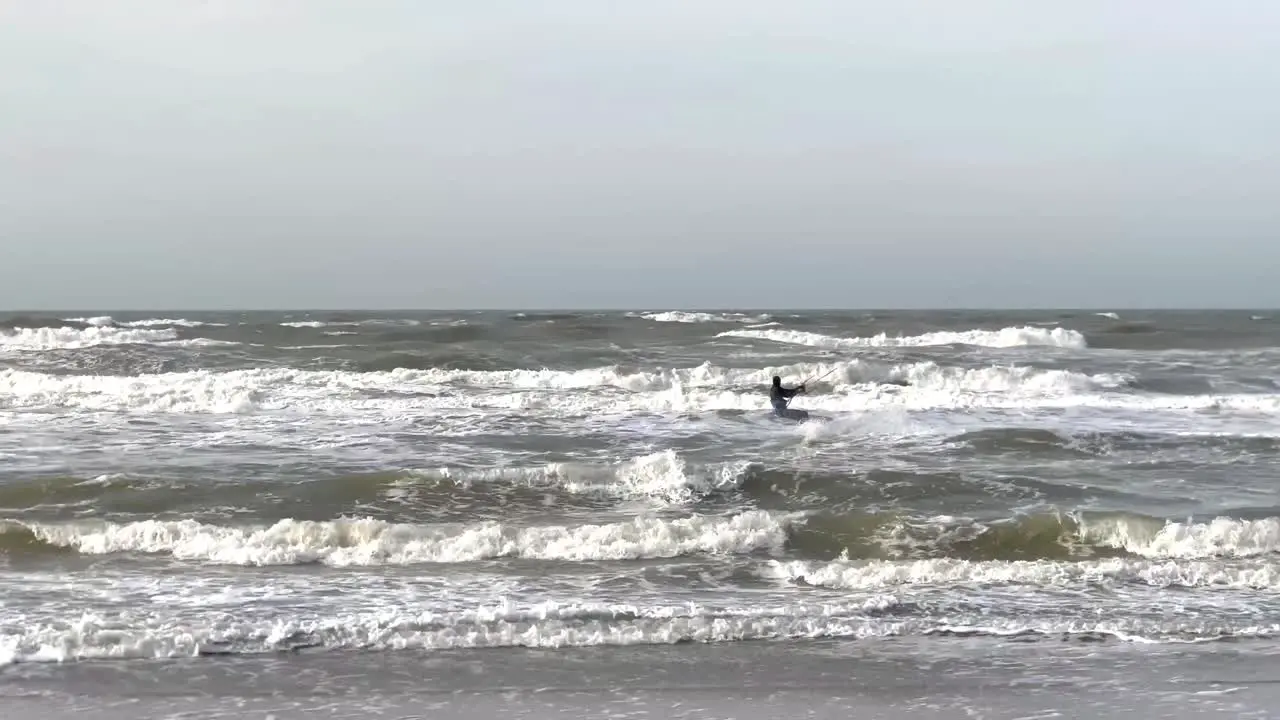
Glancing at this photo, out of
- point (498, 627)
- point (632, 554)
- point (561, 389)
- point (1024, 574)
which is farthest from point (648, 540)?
point (561, 389)

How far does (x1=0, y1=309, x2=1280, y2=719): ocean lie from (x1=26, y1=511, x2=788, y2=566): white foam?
1.3 inches

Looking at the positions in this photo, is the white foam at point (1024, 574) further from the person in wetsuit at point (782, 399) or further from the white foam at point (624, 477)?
the person in wetsuit at point (782, 399)

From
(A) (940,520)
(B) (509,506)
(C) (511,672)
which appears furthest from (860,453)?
(C) (511,672)

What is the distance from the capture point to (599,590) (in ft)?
24.6

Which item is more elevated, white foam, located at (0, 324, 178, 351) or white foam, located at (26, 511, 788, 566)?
white foam, located at (0, 324, 178, 351)

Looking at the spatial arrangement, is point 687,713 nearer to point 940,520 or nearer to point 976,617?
point 976,617

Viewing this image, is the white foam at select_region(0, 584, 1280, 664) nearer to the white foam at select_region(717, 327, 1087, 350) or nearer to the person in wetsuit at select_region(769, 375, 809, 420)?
the person in wetsuit at select_region(769, 375, 809, 420)

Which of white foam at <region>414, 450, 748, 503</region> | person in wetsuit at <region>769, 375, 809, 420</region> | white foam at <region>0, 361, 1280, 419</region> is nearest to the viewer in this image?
white foam at <region>414, 450, 748, 503</region>

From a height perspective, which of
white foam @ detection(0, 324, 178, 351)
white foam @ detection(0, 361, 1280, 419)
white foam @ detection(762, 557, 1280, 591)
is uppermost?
white foam @ detection(0, 324, 178, 351)

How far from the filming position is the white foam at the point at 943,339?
33.4 meters

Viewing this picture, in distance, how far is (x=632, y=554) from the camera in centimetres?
871

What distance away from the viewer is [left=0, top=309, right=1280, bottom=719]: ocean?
18.2 feet

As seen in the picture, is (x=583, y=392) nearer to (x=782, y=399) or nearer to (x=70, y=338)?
(x=782, y=399)

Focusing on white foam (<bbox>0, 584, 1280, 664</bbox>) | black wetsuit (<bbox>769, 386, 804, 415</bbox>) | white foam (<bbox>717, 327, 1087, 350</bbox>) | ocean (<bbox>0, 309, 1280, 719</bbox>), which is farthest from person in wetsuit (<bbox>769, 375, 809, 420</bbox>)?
white foam (<bbox>717, 327, 1087, 350</bbox>)
